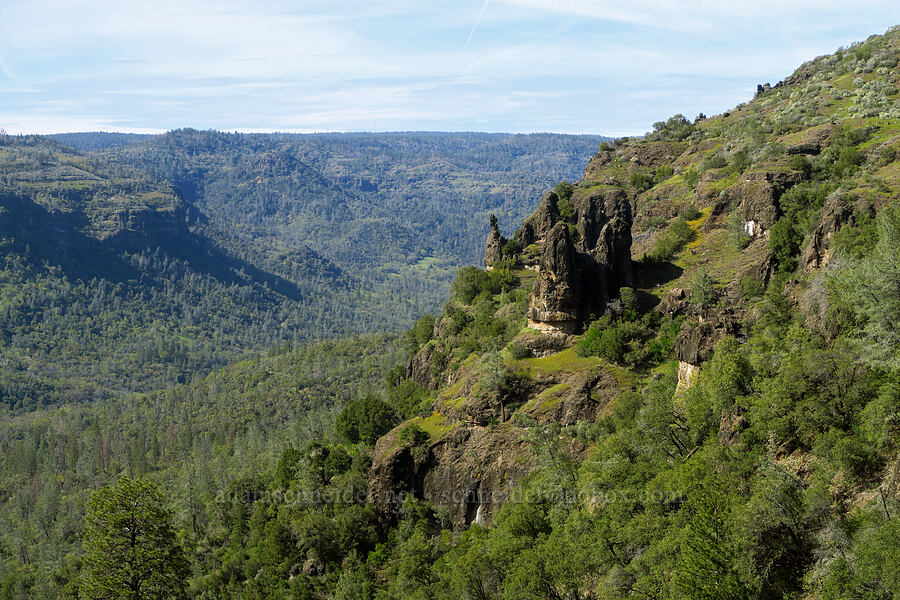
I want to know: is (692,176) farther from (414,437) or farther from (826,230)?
(414,437)

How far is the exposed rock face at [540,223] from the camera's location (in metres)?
100

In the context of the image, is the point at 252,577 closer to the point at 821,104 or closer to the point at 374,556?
the point at 374,556

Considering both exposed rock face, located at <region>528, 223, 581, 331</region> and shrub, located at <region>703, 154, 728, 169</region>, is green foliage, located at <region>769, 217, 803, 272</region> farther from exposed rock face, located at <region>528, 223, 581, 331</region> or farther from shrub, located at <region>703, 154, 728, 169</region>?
shrub, located at <region>703, 154, 728, 169</region>

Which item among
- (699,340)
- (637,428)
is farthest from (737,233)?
(637,428)

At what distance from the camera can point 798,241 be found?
5953 centimetres

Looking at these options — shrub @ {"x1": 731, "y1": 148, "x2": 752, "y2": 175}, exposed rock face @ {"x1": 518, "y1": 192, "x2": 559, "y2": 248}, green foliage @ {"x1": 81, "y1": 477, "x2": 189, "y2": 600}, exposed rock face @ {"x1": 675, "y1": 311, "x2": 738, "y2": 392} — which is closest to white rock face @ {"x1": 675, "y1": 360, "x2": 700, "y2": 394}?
exposed rock face @ {"x1": 675, "y1": 311, "x2": 738, "y2": 392}

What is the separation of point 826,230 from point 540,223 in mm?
51066

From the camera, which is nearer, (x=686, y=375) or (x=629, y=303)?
(x=686, y=375)

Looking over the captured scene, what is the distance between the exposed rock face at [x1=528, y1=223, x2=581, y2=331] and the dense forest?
0.72 ft

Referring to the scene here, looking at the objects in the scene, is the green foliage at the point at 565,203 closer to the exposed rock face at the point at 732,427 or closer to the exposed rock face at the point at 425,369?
the exposed rock face at the point at 425,369

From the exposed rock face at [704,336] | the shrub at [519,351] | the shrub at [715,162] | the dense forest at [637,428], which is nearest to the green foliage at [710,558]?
the dense forest at [637,428]

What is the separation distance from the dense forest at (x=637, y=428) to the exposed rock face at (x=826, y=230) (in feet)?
0.90

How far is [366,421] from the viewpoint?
8644 centimetres

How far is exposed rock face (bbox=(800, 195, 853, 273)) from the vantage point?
5272 cm
